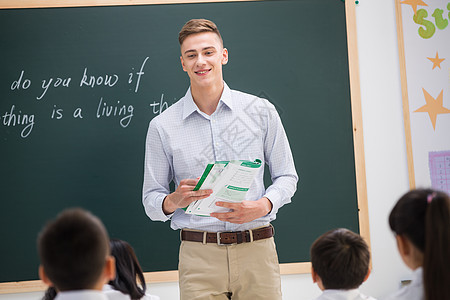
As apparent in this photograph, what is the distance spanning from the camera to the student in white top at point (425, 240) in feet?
3.99

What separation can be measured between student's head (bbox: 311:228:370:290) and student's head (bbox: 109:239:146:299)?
0.71m

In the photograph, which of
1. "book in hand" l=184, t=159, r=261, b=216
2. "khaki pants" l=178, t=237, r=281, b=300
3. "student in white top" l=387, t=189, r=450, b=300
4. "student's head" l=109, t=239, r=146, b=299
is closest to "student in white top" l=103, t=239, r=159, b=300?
"student's head" l=109, t=239, r=146, b=299

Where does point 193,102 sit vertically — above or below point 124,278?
above

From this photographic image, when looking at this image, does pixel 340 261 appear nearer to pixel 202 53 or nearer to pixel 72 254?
pixel 72 254

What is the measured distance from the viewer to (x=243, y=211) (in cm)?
192

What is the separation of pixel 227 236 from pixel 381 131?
5.13 ft

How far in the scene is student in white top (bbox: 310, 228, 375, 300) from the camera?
59.4 inches

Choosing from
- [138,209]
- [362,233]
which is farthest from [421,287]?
[138,209]

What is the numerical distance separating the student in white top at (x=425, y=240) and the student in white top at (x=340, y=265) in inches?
7.1

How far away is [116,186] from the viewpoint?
2873 mm

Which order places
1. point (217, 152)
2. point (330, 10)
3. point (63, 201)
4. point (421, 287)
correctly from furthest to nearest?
point (330, 10), point (63, 201), point (217, 152), point (421, 287)

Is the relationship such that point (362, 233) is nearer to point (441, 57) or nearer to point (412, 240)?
point (441, 57)

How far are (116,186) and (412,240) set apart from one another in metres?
1.97

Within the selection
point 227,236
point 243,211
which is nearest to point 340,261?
point 243,211
